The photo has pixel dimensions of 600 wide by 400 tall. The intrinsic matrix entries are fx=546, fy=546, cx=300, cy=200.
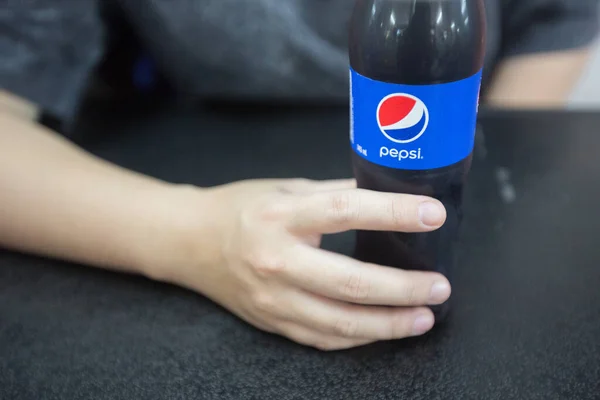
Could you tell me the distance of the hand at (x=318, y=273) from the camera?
1.32ft

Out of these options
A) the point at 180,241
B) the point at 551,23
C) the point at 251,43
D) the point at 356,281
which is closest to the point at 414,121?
the point at 356,281

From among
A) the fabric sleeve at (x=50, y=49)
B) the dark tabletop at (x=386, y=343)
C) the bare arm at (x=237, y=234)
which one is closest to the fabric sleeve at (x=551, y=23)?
the dark tabletop at (x=386, y=343)

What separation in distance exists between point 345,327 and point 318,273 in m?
0.05

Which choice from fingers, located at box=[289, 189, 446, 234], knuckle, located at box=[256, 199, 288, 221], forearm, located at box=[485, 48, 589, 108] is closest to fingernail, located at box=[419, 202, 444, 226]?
fingers, located at box=[289, 189, 446, 234]

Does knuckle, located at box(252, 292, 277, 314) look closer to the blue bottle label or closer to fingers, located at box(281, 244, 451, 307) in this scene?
fingers, located at box(281, 244, 451, 307)

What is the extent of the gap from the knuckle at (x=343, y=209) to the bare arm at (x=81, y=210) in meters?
0.16

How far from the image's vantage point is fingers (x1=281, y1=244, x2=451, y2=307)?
41cm

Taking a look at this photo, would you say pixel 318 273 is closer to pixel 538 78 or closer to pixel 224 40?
pixel 224 40

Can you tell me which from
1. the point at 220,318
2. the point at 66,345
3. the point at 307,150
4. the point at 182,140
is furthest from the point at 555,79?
the point at 66,345

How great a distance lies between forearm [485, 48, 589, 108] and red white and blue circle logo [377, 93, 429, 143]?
590 mm

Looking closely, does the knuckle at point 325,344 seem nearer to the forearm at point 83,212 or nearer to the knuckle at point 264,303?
the knuckle at point 264,303

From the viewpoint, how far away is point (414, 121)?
1.19ft

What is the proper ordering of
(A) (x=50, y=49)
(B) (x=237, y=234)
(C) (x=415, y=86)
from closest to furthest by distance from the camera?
(C) (x=415, y=86), (B) (x=237, y=234), (A) (x=50, y=49)

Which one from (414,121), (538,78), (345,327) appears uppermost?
(414,121)
